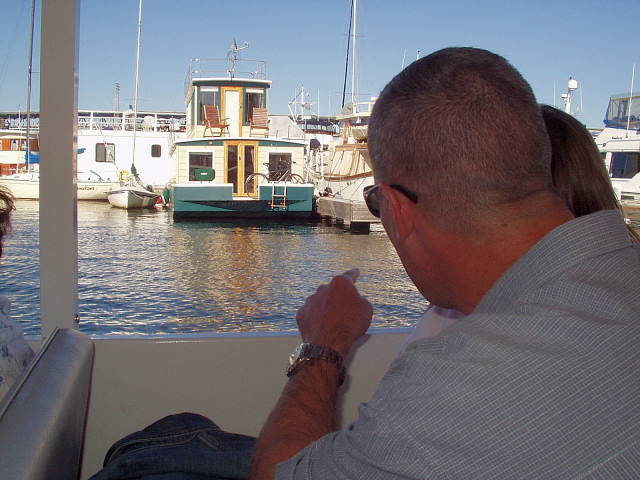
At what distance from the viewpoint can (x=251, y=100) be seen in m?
16.9

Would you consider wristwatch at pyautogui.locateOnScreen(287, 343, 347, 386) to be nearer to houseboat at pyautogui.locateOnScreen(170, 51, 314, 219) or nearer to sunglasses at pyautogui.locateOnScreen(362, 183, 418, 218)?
sunglasses at pyautogui.locateOnScreen(362, 183, 418, 218)

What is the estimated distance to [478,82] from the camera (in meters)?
0.68

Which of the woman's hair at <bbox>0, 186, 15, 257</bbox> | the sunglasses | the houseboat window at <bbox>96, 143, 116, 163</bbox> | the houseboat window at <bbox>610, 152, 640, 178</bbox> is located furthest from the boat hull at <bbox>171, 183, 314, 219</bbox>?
the sunglasses

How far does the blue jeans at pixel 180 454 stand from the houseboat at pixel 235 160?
14.0m

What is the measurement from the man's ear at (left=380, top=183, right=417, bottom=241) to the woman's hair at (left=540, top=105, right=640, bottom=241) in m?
0.39

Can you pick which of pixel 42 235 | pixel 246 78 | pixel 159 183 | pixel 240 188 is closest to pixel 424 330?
pixel 42 235

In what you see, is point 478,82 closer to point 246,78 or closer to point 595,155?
point 595,155

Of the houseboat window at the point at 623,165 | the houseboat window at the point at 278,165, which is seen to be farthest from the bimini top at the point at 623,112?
the houseboat window at the point at 278,165

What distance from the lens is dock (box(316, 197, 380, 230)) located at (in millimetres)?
13977

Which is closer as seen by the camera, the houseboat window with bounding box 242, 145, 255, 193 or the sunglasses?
the sunglasses

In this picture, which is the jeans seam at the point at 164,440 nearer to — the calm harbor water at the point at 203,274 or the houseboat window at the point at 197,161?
the calm harbor water at the point at 203,274

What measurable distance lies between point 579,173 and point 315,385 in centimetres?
59

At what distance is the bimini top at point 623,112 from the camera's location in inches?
541

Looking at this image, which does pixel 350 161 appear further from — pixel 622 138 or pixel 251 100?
pixel 622 138
